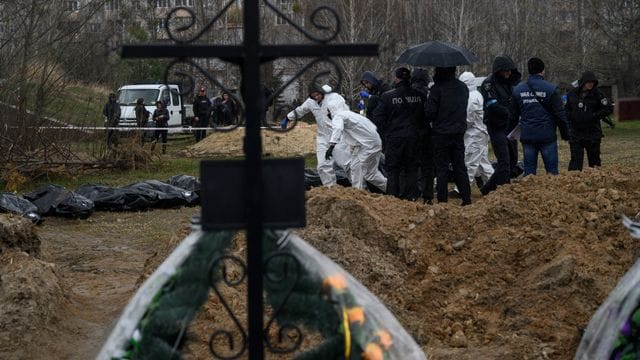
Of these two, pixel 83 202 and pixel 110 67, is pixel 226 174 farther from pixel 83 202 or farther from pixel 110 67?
pixel 110 67

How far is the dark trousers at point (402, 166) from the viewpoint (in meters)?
13.4

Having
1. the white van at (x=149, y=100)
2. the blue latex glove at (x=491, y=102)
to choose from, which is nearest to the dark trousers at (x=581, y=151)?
the blue latex glove at (x=491, y=102)

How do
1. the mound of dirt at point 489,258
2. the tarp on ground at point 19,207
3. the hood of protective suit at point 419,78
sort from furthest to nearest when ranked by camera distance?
the tarp on ground at point 19,207 < the hood of protective suit at point 419,78 < the mound of dirt at point 489,258

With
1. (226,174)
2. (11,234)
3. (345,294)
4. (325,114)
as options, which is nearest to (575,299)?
(345,294)

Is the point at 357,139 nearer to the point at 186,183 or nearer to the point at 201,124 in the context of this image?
the point at 186,183

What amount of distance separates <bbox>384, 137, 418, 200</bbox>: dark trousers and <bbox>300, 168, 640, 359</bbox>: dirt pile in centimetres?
352

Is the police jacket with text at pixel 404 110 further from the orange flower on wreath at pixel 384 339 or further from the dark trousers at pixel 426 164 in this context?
the orange flower on wreath at pixel 384 339

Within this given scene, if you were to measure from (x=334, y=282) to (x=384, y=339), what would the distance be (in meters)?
0.28

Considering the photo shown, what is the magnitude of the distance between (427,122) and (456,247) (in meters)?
5.19

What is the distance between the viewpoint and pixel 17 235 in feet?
30.7

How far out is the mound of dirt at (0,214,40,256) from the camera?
30.0ft

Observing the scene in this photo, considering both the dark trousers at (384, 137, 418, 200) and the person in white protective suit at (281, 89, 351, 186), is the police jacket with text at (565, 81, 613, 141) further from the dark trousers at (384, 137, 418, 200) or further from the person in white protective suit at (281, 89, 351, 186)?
the person in white protective suit at (281, 89, 351, 186)

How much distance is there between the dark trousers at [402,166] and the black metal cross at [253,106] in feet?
31.5

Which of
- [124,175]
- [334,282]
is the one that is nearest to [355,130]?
[124,175]
